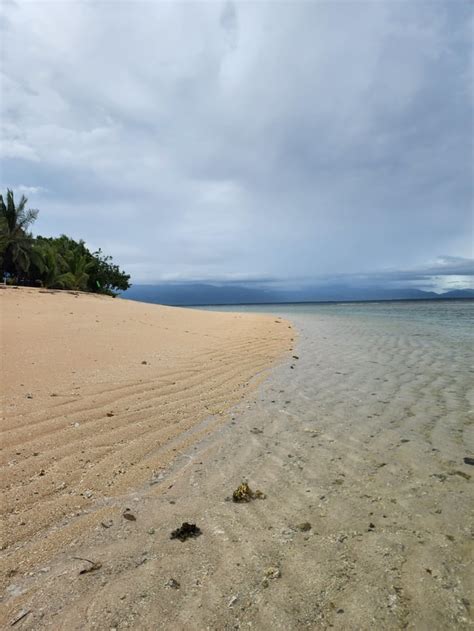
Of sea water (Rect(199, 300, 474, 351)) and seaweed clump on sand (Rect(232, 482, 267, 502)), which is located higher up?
sea water (Rect(199, 300, 474, 351))

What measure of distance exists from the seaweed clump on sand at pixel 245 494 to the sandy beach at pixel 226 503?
0.07 metres

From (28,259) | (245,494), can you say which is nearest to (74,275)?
(28,259)

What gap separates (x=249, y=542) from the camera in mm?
2537

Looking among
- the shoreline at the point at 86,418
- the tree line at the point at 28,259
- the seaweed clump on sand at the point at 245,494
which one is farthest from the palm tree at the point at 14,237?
the seaweed clump on sand at the point at 245,494

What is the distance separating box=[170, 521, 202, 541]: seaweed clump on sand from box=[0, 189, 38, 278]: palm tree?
30.0 m

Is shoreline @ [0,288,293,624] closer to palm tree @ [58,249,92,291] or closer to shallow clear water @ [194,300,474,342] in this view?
shallow clear water @ [194,300,474,342]

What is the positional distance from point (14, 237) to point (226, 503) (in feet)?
107

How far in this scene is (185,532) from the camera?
2602 millimetres

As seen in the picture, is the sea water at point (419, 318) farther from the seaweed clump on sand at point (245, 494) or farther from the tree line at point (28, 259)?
the tree line at point (28, 259)

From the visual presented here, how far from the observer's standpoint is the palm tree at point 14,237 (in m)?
28.0

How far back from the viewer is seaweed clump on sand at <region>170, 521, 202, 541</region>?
2564 mm

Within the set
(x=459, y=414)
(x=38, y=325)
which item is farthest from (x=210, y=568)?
(x=38, y=325)

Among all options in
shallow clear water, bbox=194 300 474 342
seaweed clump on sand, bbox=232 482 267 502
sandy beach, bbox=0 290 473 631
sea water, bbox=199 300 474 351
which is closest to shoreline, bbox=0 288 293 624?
sandy beach, bbox=0 290 473 631

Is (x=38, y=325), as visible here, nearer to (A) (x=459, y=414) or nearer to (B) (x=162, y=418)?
(B) (x=162, y=418)
